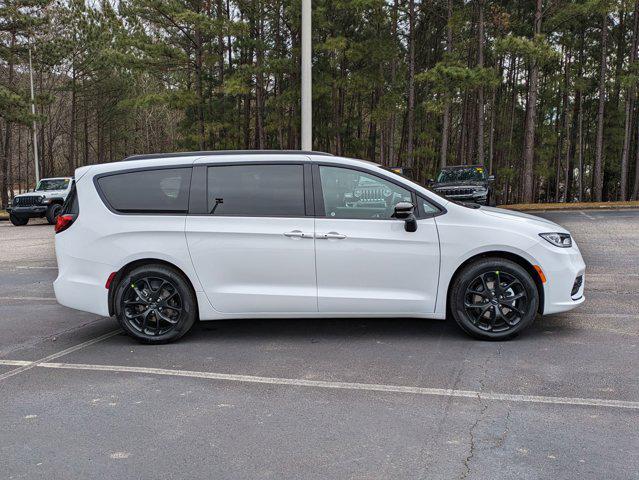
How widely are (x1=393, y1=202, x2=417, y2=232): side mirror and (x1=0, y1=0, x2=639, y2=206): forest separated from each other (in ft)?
64.3

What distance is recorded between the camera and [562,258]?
18.5 feet

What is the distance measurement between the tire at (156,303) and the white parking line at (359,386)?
2.18 feet

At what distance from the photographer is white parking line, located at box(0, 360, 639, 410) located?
4.15 m

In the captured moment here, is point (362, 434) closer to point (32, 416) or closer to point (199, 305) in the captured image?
point (32, 416)

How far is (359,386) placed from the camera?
180 inches

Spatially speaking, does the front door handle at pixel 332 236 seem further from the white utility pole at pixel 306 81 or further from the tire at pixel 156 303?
the white utility pole at pixel 306 81

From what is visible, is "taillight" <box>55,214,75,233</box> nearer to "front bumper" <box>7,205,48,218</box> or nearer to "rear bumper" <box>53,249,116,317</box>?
"rear bumper" <box>53,249,116,317</box>

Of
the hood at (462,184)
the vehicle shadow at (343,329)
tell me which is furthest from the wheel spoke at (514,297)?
the hood at (462,184)

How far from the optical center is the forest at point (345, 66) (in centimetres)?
2805

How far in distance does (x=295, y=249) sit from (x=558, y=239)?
248 cm

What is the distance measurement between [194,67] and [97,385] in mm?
30001

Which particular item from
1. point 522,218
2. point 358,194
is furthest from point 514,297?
point 358,194

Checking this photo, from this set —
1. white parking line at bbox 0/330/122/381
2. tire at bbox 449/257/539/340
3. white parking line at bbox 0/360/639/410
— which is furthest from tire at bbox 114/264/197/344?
tire at bbox 449/257/539/340

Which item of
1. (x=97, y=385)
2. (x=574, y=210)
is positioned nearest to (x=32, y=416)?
(x=97, y=385)
